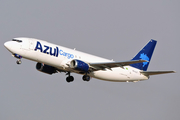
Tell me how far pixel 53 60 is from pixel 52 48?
5.09 feet

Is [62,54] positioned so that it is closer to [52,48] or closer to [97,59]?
[52,48]

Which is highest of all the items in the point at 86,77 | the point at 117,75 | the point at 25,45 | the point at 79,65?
the point at 25,45

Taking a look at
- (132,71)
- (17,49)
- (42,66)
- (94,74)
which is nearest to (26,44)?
(17,49)

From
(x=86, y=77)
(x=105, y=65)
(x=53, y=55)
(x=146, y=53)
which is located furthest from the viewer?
(x=146, y=53)

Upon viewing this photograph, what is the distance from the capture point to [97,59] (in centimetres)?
5003

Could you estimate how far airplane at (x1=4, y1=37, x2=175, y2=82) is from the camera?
43.5 m

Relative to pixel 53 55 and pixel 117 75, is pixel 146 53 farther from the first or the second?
→ pixel 53 55

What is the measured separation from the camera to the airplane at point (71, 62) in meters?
43.5

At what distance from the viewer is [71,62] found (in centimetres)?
4578

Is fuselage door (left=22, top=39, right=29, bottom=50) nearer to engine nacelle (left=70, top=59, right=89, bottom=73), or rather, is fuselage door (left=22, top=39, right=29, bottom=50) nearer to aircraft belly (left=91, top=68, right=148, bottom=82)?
engine nacelle (left=70, top=59, right=89, bottom=73)

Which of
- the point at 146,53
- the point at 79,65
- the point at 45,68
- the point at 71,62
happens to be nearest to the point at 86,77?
the point at 79,65

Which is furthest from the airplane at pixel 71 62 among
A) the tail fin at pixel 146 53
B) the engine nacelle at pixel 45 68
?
the tail fin at pixel 146 53

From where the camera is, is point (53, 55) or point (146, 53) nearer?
point (53, 55)

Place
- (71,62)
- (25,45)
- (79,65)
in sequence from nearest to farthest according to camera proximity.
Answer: (25,45)
(79,65)
(71,62)
